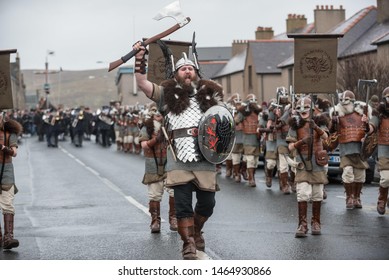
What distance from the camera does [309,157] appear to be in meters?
12.0

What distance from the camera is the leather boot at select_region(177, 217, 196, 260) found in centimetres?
903

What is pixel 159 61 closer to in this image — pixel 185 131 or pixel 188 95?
pixel 188 95

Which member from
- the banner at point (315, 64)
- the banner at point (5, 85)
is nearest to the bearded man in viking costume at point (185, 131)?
the banner at point (5, 85)

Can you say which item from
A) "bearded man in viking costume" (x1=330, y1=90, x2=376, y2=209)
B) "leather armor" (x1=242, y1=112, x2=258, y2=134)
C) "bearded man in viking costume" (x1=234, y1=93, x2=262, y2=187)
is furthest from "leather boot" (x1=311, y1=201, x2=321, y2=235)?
"leather armor" (x1=242, y1=112, x2=258, y2=134)

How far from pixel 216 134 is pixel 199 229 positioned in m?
1.25

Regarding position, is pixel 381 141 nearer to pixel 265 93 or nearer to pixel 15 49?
pixel 15 49

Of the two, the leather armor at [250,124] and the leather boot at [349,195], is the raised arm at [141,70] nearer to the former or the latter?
the leather boot at [349,195]

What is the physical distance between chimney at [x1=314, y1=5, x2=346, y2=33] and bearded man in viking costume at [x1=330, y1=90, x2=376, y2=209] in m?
31.5

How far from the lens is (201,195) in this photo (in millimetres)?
9375

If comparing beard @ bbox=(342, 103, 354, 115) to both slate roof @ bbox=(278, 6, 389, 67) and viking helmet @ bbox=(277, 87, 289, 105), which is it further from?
slate roof @ bbox=(278, 6, 389, 67)

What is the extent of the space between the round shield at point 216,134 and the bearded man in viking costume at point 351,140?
6.02 m

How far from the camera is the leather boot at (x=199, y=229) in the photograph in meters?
9.62
